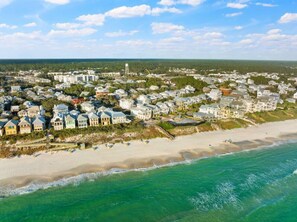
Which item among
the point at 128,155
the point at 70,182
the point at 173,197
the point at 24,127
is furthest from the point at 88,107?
the point at 173,197

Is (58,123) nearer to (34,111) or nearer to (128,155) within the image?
(34,111)

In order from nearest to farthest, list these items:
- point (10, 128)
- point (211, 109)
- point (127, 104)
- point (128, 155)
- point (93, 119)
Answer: point (128, 155) < point (10, 128) < point (93, 119) < point (211, 109) < point (127, 104)

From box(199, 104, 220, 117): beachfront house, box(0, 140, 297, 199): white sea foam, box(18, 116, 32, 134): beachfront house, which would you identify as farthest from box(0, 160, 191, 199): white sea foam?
box(199, 104, 220, 117): beachfront house

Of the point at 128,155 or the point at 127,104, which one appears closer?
the point at 128,155

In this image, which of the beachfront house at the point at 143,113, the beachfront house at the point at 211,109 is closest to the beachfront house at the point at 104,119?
the beachfront house at the point at 143,113

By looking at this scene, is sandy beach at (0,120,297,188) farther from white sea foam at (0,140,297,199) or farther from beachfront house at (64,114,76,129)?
beachfront house at (64,114,76,129)

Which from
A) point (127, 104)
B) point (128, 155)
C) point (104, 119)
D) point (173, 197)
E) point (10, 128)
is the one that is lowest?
point (173, 197)

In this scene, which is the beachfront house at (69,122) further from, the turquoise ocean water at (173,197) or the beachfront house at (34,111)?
the turquoise ocean water at (173,197)
